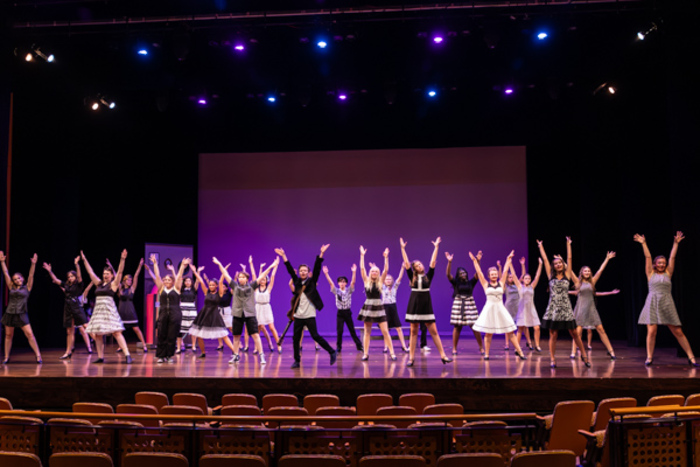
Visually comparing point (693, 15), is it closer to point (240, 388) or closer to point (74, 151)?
point (240, 388)

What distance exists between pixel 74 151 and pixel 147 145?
1.63 metres

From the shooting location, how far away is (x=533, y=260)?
532 inches

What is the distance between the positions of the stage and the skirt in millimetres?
550

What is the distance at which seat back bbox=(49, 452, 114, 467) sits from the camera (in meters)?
3.62

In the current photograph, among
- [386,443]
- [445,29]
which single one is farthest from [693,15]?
[386,443]

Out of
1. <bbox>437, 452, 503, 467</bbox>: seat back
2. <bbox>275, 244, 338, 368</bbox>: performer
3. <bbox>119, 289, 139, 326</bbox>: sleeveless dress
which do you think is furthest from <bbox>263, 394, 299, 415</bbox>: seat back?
<bbox>119, 289, 139, 326</bbox>: sleeveless dress

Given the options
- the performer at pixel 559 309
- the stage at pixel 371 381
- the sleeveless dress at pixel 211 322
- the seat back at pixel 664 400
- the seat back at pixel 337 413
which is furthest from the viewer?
the sleeveless dress at pixel 211 322

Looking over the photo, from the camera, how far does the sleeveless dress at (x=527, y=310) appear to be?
10.3 metres

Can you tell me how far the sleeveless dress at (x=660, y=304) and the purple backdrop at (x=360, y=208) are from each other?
526 cm

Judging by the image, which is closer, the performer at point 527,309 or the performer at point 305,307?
the performer at point 305,307

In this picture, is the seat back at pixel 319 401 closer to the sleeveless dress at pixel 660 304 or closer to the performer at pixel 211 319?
the performer at pixel 211 319

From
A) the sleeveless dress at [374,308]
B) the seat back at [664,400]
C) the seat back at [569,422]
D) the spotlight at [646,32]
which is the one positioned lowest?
the seat back at [569,422]

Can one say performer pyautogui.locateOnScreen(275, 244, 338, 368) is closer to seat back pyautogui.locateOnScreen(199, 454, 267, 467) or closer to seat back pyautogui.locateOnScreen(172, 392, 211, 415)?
seat back pyautogui.locateOnScreen(172, 392, 211, 415)

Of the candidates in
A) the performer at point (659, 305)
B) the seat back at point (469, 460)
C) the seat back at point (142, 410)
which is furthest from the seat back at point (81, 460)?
the performer at point (659, 305)
